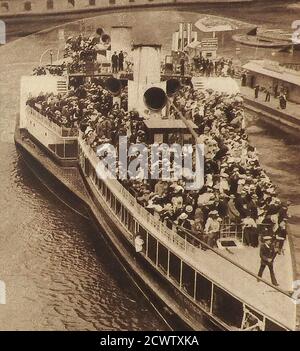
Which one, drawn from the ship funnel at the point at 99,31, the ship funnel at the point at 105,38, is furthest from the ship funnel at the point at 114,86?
the ship funnel at the point at 99,31

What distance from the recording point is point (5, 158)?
10695 millimetres

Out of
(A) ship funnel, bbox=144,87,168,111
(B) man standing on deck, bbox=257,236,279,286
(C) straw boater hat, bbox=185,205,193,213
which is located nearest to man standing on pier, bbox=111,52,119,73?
(A) ship funnel, bbox=144,87,168,111

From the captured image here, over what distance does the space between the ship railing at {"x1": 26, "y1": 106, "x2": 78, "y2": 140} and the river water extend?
34cm

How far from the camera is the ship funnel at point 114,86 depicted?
9.73m

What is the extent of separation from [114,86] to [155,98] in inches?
31.8

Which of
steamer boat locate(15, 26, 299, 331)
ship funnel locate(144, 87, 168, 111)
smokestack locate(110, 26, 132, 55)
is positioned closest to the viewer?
steamer boat locate(15, 26, 299, 331)

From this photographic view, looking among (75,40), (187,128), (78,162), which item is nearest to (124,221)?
(187,128)

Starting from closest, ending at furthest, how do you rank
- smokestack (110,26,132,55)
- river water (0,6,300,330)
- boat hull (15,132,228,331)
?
boat hull (15,132,228,331) < river water (0,6,300,330) < smokestack (110,26,132,55)

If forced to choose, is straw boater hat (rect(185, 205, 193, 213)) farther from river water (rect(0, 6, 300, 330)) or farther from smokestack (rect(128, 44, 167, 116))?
smokestack (rect(128, 44, 167, 116))

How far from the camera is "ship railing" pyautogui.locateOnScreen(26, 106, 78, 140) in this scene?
10.2 m

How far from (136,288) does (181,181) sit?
1777mm

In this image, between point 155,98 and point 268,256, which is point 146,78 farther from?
point 268,256

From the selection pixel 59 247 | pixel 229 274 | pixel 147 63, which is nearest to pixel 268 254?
pixel 229 274

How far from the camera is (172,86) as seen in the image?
9.63m
